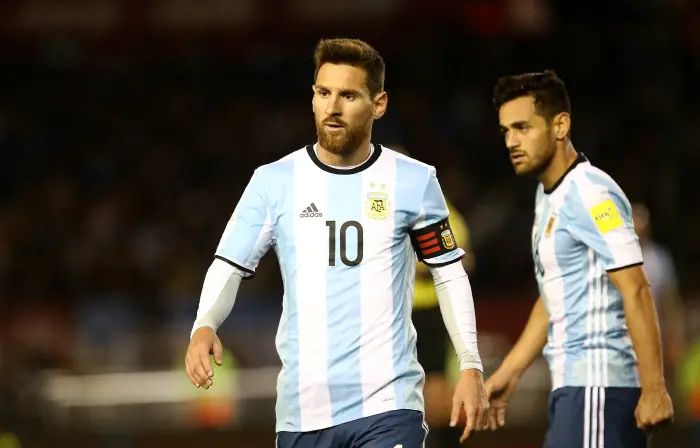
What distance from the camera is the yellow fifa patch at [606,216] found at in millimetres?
5070

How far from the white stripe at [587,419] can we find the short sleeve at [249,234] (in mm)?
1382

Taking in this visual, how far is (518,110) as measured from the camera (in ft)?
18.0

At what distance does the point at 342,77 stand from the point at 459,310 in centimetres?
91

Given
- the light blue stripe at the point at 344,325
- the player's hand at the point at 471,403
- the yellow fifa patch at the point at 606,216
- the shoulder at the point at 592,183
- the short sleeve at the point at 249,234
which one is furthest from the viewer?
the shoulder at the point at 592,183

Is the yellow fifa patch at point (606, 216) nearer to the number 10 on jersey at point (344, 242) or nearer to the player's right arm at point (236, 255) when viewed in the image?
the number 10 on jersey at point (344, 242)

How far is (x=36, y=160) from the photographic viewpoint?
16469 mm

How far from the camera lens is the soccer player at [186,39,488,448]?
4.52 m

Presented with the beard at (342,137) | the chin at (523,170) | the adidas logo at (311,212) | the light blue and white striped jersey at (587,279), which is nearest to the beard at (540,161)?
the chin at (523,170)

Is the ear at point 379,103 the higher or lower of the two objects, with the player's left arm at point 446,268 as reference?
higher

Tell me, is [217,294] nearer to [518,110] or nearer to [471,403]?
[471,403]

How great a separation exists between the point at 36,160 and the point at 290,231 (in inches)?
490

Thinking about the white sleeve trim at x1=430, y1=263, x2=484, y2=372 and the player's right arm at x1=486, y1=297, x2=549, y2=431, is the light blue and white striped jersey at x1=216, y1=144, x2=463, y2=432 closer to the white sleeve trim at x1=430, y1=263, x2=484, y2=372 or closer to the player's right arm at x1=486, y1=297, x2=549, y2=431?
the white sleeve trim at x1=430, y1=263, x2=484, y2=372

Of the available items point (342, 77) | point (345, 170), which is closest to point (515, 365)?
point (345, 170)

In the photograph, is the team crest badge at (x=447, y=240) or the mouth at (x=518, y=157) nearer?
the team crest badge at (x=447, y=240)
